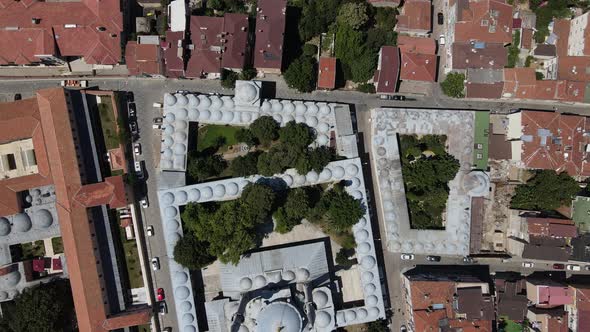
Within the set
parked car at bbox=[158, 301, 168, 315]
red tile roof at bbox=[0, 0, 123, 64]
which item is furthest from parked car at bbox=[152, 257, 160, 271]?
red tile roof at bbox=[0, 0, 123, 64]

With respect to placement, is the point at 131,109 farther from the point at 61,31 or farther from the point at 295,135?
the point at 295,135

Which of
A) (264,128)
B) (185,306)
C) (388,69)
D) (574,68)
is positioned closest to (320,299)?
(185,306)

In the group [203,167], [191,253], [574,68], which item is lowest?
[191,253]

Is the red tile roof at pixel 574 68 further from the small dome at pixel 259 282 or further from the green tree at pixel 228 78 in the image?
the small dome at pixel 259 282

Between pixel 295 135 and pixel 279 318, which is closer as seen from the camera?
pixel 279 318

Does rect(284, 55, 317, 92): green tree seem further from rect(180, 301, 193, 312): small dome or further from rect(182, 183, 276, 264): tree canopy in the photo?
rect(180, 301, 193, 312): small dome

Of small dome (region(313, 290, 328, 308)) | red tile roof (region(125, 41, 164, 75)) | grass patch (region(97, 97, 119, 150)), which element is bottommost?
small dome (region(313, 290, 328, 308))

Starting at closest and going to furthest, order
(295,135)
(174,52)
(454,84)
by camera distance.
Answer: (174,52)
(295,135)
(454,84)
